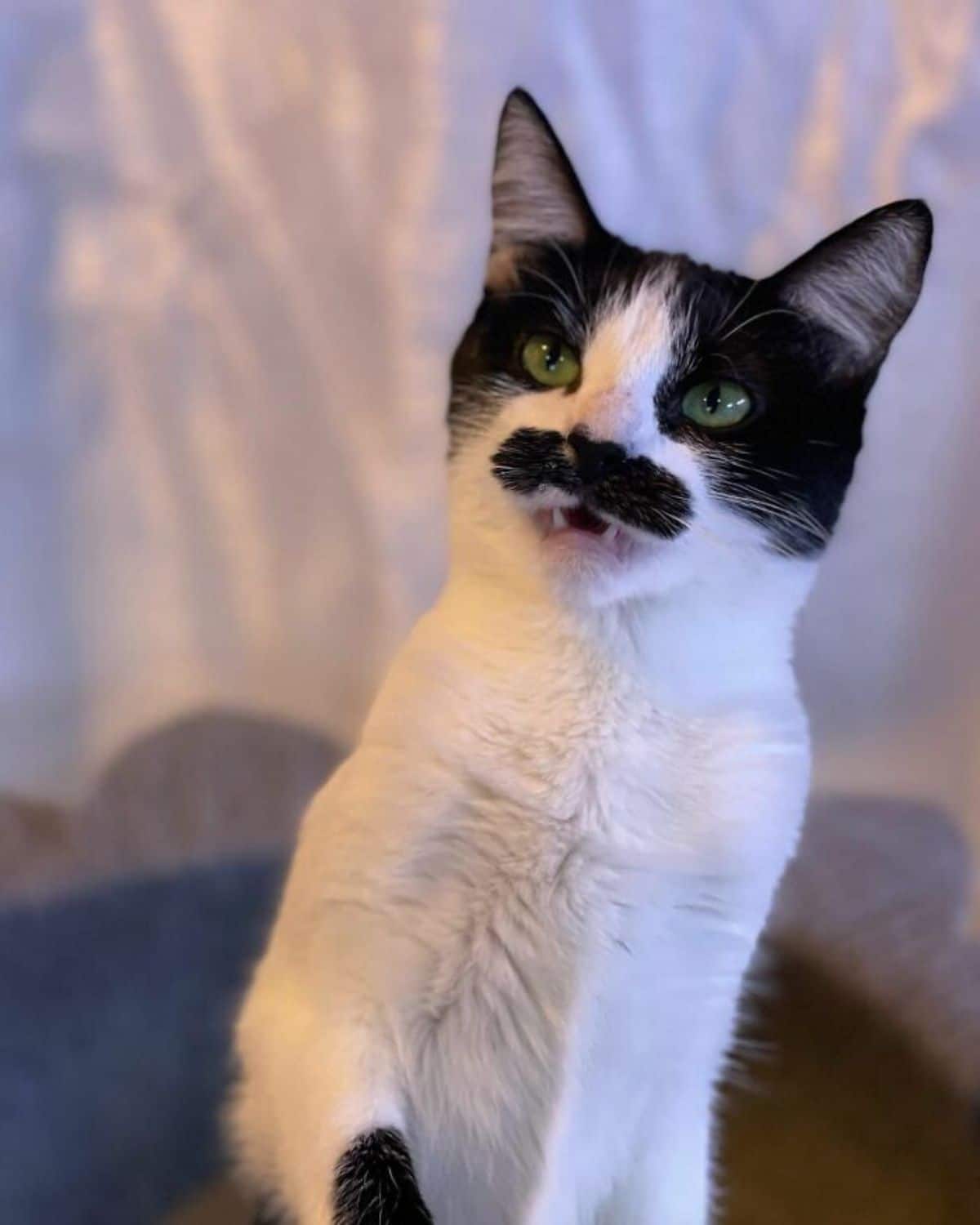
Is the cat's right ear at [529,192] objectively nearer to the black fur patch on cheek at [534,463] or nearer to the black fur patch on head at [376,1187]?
the black fur patch on cheek at [534,463]

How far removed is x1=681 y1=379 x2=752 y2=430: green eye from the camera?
769 mm

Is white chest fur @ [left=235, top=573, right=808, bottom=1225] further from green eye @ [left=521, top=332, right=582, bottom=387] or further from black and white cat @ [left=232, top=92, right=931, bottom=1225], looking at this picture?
green eye @ [left=521, top=332, right=582, bottom=387]

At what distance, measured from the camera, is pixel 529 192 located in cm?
87

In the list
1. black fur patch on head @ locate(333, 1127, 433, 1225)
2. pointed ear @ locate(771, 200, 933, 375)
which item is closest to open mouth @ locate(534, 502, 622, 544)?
pointed ear @ locate(771, 200, 933, 375)

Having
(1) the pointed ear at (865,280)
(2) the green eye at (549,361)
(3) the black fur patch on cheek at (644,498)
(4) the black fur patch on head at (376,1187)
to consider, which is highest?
(1) the pointed ear at (865,280)

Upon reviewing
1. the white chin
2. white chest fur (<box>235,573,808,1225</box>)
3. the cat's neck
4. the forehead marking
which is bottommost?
white chest fur (<box>235,573,808,1225</box>)

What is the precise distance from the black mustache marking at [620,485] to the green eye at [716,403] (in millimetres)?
63

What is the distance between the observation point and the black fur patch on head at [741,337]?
0.76 metres

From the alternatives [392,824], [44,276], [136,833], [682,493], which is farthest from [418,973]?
[44,276]

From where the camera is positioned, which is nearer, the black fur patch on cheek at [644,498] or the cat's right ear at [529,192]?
the black fur patch on cheek at [644,498]

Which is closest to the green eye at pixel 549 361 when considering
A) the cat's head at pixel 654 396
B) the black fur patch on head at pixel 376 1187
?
the cat's head at pixel 654 396

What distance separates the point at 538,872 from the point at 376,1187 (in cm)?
19

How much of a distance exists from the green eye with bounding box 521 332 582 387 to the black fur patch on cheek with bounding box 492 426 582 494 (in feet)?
0.21

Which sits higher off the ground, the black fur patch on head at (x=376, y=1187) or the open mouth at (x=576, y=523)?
the open mouth at (x=576, y=523)
